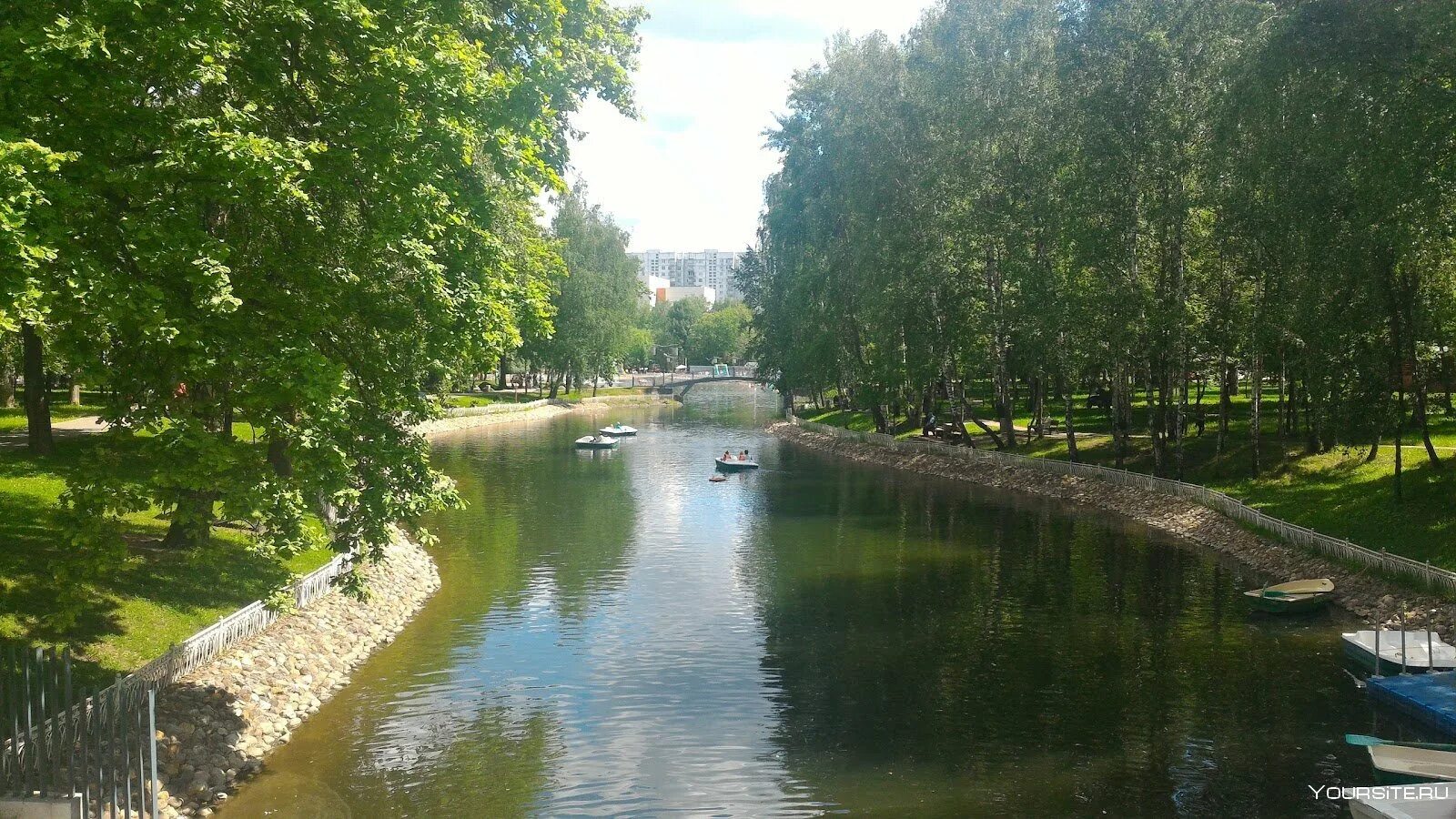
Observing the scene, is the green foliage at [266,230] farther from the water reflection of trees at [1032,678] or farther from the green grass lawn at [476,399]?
the green grass lawn at [476,399]

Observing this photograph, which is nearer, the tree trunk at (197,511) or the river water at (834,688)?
the tree trunk at (197,511)

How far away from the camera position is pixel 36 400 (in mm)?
32656

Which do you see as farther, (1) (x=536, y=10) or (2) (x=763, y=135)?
(2) (x=763, y=135)

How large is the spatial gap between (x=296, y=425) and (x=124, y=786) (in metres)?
6.53

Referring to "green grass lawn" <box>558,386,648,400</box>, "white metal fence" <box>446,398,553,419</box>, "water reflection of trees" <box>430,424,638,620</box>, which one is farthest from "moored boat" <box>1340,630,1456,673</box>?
"green grass lawn" <box>558,386,648,400</box>

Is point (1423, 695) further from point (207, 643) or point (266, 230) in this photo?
point (266, 230)

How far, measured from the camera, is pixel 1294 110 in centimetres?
3447

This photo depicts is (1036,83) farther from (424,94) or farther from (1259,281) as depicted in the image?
(424,94)

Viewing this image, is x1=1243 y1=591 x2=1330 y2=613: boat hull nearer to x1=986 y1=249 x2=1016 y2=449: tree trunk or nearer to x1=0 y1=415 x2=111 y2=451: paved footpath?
x1=986 y1=249 x2=1016 y2=449: tree trunk

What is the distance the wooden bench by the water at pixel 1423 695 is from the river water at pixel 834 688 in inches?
23.9

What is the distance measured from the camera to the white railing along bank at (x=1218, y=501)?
2969 cm

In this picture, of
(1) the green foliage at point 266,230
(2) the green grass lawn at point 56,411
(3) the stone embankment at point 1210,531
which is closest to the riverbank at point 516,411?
(2) the green grass lawn at point 56,411

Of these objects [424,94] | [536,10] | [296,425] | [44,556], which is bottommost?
[44,556]

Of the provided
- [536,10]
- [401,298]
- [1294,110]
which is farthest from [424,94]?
[1294,110]
